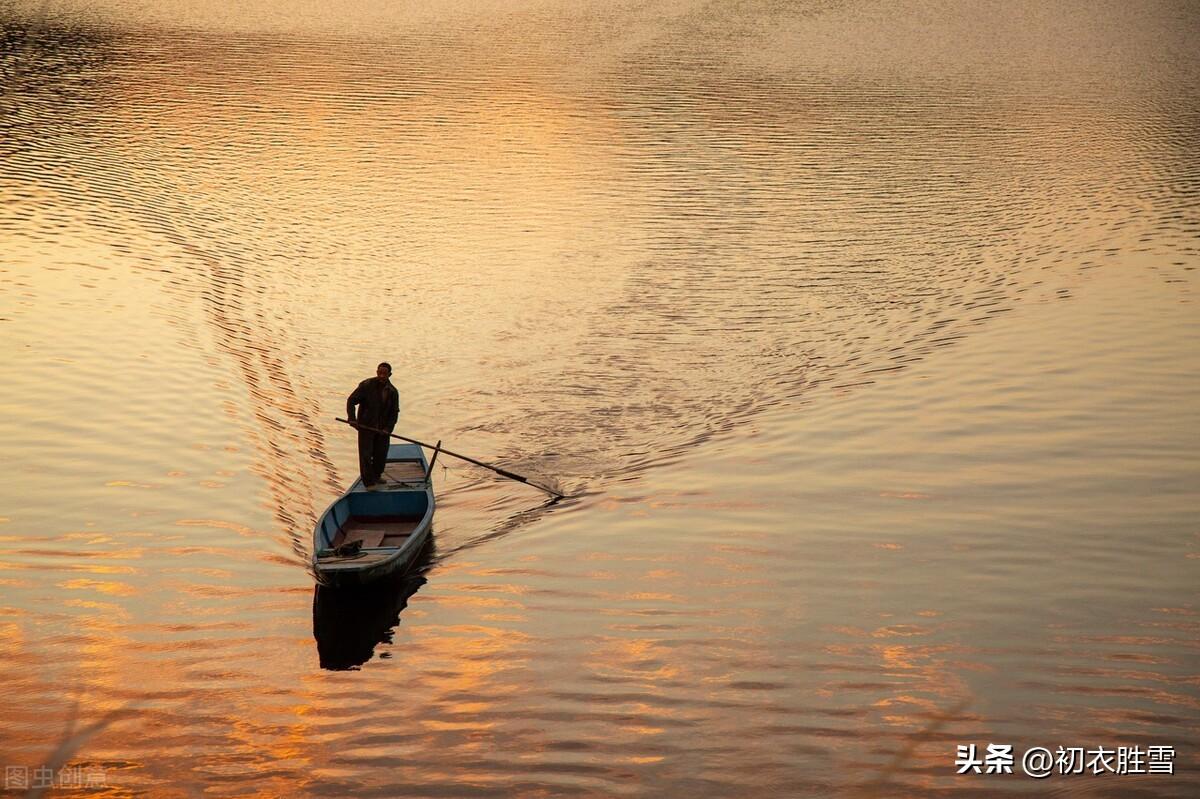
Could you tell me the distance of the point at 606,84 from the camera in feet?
172

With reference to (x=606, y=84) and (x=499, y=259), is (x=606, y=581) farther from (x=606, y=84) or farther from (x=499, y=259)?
(x=606, y=84)

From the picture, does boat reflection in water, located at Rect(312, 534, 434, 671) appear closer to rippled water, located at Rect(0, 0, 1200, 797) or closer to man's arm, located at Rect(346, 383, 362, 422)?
rippled water, located at Rect(0, 0, 1200, 797)

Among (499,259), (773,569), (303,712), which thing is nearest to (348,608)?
(303,712)

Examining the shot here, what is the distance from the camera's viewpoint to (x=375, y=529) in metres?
17.0

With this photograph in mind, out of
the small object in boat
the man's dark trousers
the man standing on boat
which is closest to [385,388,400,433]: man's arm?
the man standing on boat

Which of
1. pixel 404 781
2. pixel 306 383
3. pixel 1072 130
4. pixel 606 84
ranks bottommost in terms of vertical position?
pixel 404 781

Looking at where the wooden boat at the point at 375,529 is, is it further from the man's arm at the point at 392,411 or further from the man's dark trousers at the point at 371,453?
the man's arm at the point at 392,411

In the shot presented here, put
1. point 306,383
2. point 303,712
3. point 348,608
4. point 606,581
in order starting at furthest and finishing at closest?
point 306,383, point 606,581, point 348,608, point 303,712

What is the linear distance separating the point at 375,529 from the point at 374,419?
154cm

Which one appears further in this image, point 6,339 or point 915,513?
point 6,339

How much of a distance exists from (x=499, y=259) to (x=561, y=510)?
1406 cm

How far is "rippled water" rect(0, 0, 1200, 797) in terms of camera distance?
520 inches

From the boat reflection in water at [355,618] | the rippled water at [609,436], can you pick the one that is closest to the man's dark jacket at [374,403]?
the rippled water at [609,436]

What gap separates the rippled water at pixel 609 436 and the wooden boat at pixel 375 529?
0.51 meters
